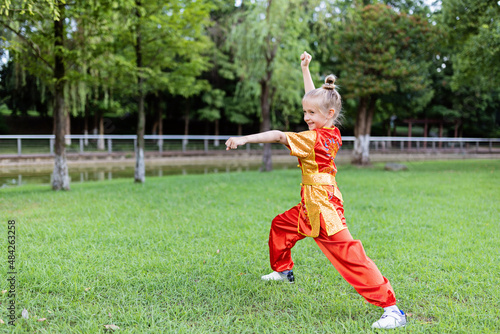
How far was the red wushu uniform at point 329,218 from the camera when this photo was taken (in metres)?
2.39

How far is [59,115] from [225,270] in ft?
21.1

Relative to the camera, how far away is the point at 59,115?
815 centimetres

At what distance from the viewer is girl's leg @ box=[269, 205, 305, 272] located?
112 inches

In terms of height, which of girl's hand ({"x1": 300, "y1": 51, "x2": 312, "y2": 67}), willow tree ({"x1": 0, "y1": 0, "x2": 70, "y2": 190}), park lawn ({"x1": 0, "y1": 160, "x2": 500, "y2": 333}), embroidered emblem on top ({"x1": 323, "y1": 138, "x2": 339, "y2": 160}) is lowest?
park lawn ({"x1": 0, "y1": 160, "x2": 500, "y2": 333})

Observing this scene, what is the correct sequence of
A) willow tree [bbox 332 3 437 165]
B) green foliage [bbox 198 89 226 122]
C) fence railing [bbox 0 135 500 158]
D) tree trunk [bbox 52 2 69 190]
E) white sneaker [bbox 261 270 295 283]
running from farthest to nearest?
green foliage [bbox 198 89 226 122], fence railing [bbox 0 135 500 158], willow tree [bbox 332 3 437 165], tree trunk [bbox 52 2 69 190], white sneaker [bbox 261 270 295 283]

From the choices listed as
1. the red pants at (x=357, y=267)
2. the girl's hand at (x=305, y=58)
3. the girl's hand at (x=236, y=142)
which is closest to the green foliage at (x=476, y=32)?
the girl's hand at (x=305, y=58)

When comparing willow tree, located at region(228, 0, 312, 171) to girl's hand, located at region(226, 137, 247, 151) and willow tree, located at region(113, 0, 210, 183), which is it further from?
girl's hand, located at region(226, 137, 247, 151)

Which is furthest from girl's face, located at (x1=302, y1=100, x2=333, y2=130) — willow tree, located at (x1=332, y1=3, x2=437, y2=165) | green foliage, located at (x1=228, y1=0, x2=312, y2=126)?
willow tree, located at (x1=332, y1=3, x2=437, y2=165)

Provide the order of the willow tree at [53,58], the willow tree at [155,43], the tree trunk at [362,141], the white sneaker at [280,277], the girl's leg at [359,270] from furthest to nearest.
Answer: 1. the tree trunk at [362,141]
2. the willow tree at [155,43]
3. the willow tree at [53,58]
4. the white sneaker at [280,277]
5. the girl's leg at [359,270]

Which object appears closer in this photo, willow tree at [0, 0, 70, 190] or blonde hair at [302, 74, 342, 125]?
blonde hair at [302, 74, 342, 125]

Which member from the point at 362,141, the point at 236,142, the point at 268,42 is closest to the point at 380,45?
the point at 362,141

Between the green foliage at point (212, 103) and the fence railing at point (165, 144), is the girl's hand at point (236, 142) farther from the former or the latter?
the green foliage at point (212, 103)

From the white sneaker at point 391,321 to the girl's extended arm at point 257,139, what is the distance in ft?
4.22

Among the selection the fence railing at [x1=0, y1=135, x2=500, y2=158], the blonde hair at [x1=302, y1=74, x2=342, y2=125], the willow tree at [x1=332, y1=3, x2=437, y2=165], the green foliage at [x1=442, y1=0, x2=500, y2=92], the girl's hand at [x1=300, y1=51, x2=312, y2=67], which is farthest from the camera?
the fence railing at [x1=0, y1=135, x2=500, y2=158]
